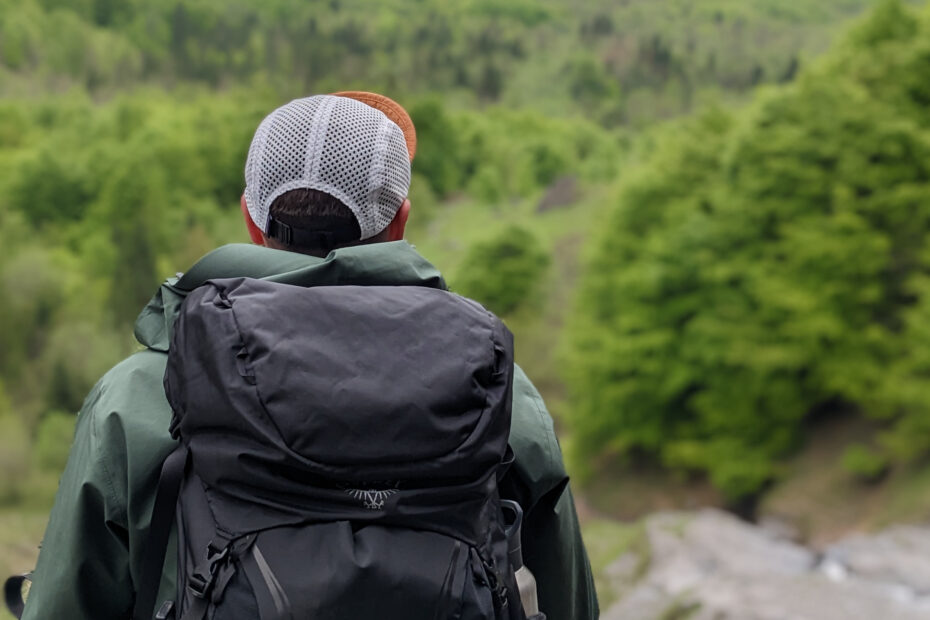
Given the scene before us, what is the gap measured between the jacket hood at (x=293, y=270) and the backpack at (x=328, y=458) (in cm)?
8

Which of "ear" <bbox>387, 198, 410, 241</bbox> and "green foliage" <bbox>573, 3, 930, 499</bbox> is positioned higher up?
"ear" <bbox>387, 198, 410, 241</bbox>

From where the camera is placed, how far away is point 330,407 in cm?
152

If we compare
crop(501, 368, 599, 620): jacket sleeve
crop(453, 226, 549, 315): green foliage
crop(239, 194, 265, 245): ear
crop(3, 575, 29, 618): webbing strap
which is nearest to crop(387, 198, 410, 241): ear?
crop(239, 194, 265, 245): ear

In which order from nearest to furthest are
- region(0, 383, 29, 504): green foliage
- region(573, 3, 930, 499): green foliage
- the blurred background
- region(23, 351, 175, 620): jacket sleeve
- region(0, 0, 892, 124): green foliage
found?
region(23, 351, 175, 620): jacket sleeve < the blurred background < region(573, 3, 930, 499): green foliage < region(0, 383, 29, 504): green foliage < region(0, 0, 892, 124): green foliage

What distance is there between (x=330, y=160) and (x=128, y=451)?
56cm

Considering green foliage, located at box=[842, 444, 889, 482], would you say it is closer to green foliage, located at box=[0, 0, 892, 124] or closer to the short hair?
the short hair

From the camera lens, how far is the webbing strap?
1954mm

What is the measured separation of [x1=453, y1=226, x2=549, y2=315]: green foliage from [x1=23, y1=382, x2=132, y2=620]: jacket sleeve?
123ft

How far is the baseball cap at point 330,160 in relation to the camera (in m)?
1.79

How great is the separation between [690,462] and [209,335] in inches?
1018

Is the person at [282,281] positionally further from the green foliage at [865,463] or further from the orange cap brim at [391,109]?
the green foliage at [865,463]

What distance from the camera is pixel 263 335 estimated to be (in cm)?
156

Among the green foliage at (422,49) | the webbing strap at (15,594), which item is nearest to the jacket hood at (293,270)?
the webbing strap at (15,594)

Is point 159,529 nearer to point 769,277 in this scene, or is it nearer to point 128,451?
point 128,451
